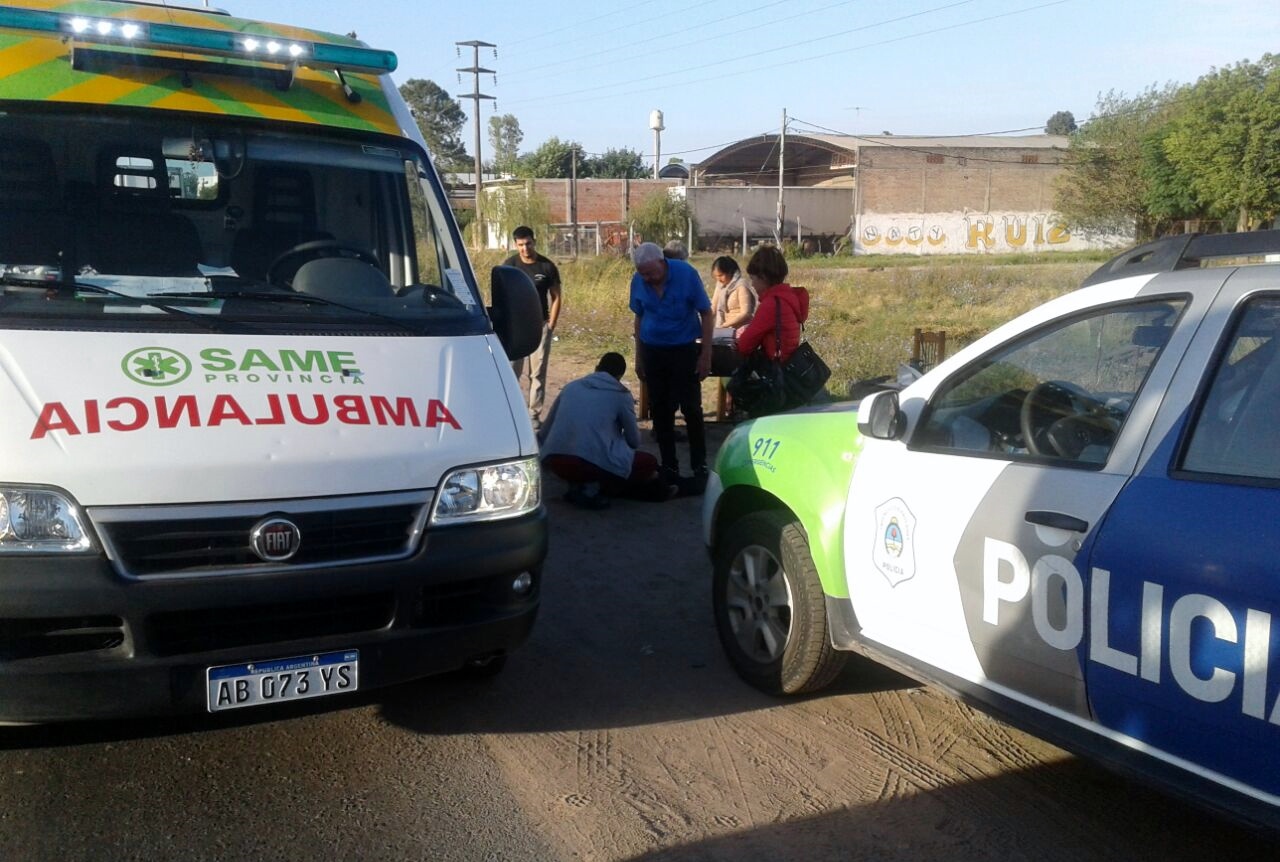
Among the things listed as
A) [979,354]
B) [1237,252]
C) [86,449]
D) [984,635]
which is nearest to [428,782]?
[86,449]

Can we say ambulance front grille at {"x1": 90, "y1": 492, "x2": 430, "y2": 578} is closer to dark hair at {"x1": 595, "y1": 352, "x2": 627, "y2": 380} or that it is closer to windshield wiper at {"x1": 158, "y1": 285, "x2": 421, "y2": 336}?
windshield wiper at {"x1": 158, "y1": 285, "x2": 421, "y2": 336}

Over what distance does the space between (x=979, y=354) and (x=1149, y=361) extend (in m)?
0.67

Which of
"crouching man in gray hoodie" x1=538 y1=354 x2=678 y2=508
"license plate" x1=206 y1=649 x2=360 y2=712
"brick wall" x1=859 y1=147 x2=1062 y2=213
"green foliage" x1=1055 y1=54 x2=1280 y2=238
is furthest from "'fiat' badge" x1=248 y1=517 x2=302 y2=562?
"brick wall" x1=859 y1=147 x2=1062 y2=213

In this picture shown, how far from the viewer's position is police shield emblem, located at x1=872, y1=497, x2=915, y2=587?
3.95 metres

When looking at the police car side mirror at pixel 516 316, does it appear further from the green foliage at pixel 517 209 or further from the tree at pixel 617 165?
the tree at pixel 617 165

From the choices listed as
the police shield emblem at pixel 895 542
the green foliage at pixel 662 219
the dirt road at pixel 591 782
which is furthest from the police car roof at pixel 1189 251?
the green foliage at pixel 662 219

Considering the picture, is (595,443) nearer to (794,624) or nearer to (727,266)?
(727,266)

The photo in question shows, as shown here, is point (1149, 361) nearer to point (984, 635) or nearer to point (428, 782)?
point (984, 635)

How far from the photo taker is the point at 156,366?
149 inches

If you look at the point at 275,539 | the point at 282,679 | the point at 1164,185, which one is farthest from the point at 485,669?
the point at 1164,185

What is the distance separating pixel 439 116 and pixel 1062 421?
103776 millimetres

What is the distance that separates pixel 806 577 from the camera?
14.7 feet

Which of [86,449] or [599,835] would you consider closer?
[86,449]

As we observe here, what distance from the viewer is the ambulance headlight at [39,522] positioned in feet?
10.8
